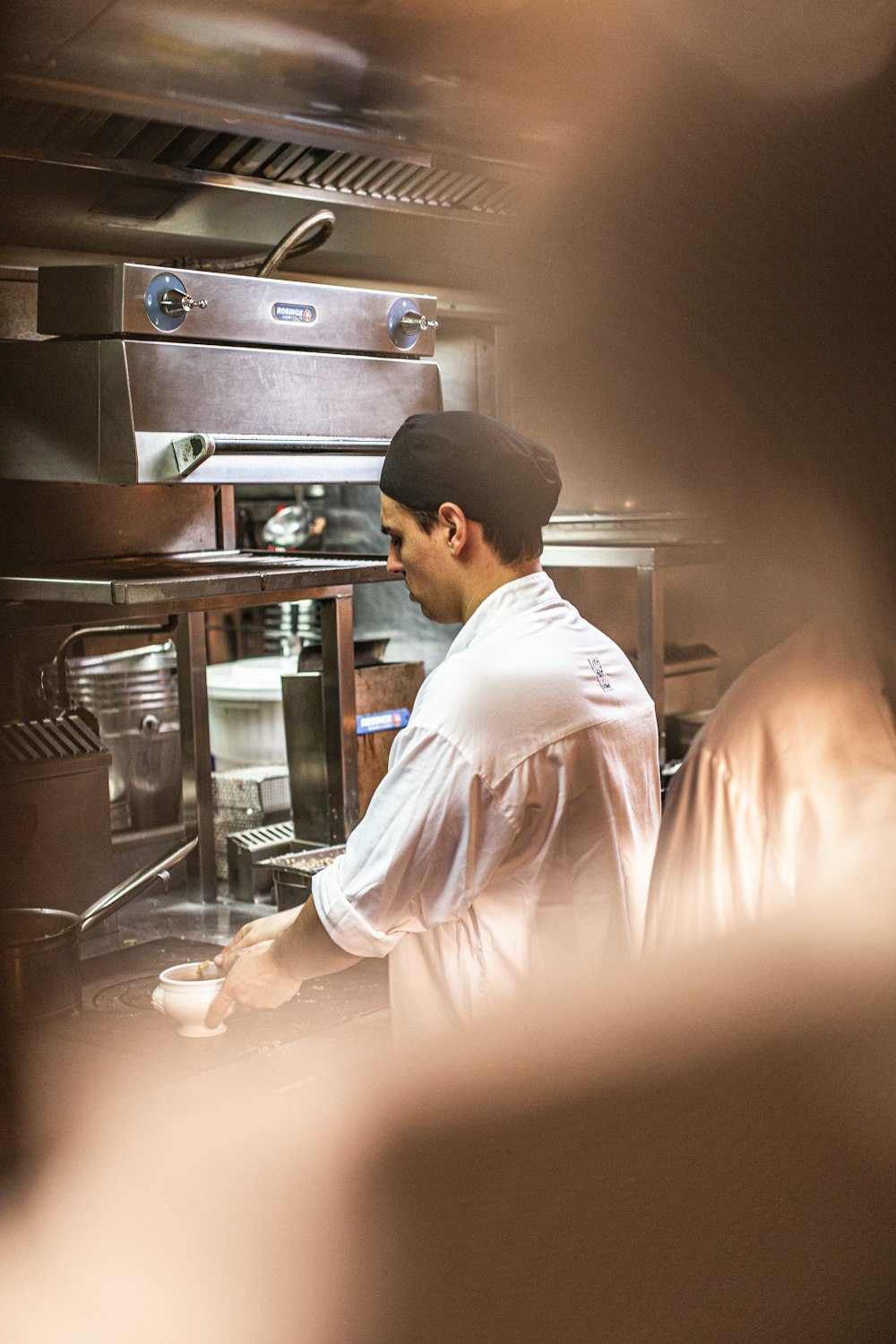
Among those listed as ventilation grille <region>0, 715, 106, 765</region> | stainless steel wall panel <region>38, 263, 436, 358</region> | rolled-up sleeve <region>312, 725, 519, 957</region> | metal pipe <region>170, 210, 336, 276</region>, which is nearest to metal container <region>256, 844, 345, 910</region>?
ventilation grille <region>0, 715, 106, 765</region>

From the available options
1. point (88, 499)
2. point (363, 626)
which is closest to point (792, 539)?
point (88, 499)

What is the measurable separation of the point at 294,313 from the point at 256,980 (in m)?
1.41

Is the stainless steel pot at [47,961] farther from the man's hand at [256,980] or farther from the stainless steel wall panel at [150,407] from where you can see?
the stainless steel wall panel at [150,407]

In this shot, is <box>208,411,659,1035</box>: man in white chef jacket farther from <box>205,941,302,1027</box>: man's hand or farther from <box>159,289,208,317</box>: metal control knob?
<box>159,289,208,317</box>: metal control knob

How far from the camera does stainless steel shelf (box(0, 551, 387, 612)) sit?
2.05 m

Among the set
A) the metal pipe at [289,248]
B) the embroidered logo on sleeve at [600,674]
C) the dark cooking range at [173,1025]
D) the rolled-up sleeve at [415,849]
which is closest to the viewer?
the rolled-up sleeve at [415,849]

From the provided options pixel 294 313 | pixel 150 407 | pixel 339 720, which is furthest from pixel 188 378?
pixel 339 720

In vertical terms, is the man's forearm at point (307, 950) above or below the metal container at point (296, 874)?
above

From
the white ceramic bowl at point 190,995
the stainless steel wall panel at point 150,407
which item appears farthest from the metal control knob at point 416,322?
the white ceramic bowl at point 190,995

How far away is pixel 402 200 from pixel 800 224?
2074mm

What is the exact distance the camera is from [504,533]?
6.12ft

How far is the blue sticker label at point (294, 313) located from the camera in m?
2.51

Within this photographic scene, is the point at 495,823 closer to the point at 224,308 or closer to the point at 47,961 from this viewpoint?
the point at 47,961

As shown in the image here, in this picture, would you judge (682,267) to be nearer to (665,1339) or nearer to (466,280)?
(466,280)
